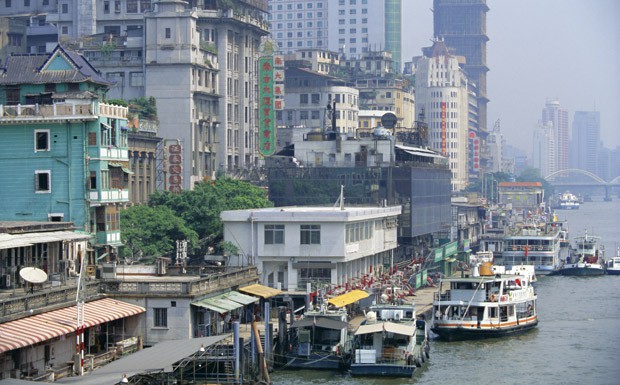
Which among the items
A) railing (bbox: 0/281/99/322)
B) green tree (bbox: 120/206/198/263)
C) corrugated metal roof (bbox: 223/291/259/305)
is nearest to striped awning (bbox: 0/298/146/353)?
railing (bbox: 0/281/99/322)

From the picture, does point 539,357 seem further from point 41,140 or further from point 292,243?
point 41,140

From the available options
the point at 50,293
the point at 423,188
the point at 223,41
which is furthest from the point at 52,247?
the point at 223,41

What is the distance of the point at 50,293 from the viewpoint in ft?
183

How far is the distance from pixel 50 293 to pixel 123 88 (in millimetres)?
75252

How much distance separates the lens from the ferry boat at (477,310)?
7925cm

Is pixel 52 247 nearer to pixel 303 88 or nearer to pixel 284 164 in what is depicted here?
pixel 284 164

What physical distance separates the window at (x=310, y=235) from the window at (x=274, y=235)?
1.26m

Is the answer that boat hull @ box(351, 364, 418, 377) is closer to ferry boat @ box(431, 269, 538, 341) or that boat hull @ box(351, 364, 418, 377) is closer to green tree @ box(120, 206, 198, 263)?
ferry boat @ box(431, 269, 538, 341)

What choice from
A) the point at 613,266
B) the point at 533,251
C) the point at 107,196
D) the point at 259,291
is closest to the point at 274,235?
the point at 259,291

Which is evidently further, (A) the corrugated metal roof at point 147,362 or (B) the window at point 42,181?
(B) the window at point 42,181

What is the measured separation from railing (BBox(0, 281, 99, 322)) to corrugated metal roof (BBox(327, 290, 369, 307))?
16706mm

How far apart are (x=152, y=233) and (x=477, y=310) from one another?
2085 cm

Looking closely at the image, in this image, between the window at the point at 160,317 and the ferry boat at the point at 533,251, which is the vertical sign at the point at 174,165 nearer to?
the ferry boat at the point at 533,251

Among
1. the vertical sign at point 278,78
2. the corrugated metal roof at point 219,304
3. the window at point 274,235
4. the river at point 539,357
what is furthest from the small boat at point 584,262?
the corrugated metal roof at point 219,304
